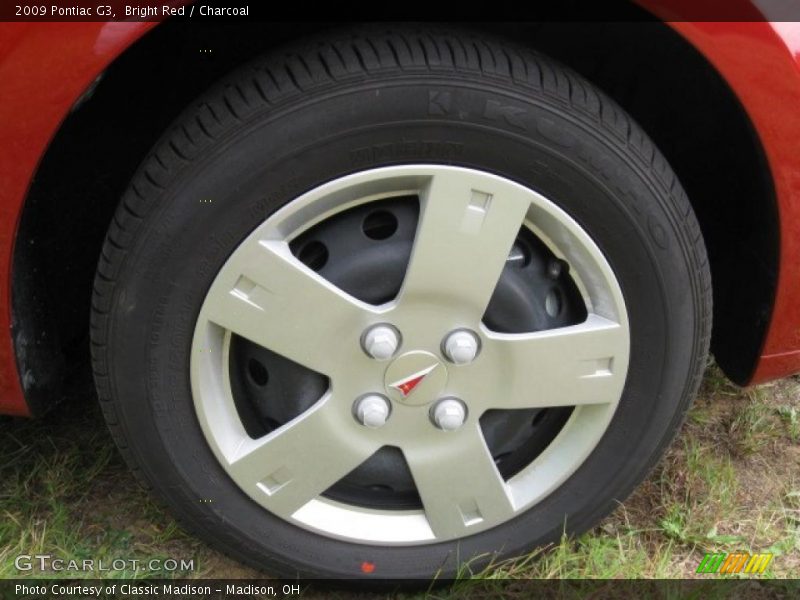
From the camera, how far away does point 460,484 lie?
5.62 ft

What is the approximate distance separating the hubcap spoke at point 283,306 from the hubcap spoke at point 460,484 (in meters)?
0.28

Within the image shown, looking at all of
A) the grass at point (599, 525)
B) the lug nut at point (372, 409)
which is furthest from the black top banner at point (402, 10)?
the grass at point (599, 525)

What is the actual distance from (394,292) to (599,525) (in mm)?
779

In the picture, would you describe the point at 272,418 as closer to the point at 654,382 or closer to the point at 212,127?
the point at 212,127

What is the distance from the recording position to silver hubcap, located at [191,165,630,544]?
150 centimetres

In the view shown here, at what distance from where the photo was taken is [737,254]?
5.90 feet

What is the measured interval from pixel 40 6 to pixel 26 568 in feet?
3.83

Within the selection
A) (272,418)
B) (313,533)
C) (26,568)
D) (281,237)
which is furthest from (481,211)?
(26,568)

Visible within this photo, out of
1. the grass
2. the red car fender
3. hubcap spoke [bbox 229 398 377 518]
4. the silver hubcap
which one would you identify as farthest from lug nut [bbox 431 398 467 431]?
the red car fender
